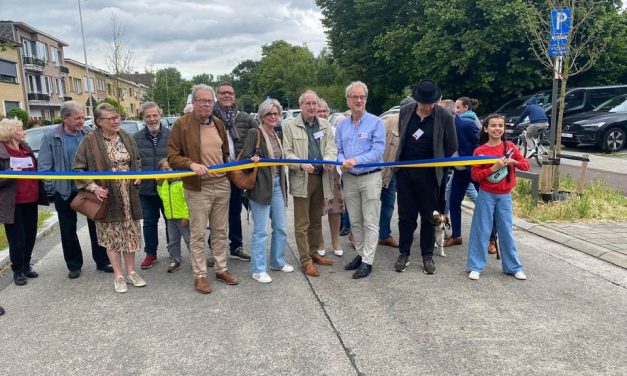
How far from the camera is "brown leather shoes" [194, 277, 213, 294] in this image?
467 centimetres

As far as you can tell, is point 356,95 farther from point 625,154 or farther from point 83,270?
point 625,154

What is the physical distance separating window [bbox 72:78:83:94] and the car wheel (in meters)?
58.4

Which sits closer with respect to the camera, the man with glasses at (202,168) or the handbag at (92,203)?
the man with glasses at (202,168)

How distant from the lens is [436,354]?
3.37 m

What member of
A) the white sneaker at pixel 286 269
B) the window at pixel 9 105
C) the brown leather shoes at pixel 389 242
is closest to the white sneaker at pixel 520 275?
the brown leather shoes at pixel 389 242

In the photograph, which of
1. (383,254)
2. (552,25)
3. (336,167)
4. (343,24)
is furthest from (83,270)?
(343,24)

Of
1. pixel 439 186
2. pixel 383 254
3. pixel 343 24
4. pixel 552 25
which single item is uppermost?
pixel 343 24

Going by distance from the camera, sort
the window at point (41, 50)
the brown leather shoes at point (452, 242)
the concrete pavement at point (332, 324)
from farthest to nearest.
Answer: the window at point (41, 50) → the brown leather shoes at point (452, 242) → the concrete pavement at point (332, 324)

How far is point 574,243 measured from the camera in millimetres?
5934

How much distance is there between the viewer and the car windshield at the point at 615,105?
14367mm

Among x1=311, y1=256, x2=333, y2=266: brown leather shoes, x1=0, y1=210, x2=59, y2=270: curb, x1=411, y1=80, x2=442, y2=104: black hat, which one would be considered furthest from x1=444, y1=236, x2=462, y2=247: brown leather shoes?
x1=0, y1=210, x2=59, y2=270: curb

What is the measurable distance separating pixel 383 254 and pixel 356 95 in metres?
2.12

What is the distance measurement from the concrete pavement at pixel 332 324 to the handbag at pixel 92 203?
0.81 meters

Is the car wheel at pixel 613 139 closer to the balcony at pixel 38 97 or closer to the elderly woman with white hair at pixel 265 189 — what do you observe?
the elderly woman with white hair at pixel 265 189
